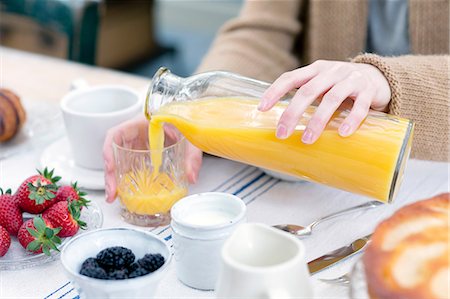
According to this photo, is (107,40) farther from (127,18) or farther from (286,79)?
(286,79)

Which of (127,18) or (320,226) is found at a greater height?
(320,226)


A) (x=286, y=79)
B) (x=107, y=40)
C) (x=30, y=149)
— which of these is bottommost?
(x=107, y=40)

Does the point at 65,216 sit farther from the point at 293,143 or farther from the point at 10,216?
the point at 293,143

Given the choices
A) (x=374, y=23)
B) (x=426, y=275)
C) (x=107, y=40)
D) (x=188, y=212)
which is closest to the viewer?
(x=426, y=275)

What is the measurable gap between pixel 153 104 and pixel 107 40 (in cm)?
201

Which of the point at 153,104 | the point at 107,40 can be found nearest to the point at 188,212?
the point at 153,104

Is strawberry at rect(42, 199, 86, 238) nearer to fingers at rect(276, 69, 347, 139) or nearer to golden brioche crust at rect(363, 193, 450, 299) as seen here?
fingers at rect(276, 69, 347, 139)

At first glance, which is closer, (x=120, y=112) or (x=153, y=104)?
(x=153, y=104)

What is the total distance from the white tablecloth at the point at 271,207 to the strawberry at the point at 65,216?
0.12 ft

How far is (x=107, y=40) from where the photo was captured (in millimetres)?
2754

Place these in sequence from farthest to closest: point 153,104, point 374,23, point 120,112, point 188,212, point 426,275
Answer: point 374,23, point 120,112, point 153,104, point 188,212, point 426,275

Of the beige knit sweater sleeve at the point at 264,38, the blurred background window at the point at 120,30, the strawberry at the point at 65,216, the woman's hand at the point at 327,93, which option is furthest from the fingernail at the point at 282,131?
the blurred background window at the point at 120,30

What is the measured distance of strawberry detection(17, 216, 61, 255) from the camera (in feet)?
2.38

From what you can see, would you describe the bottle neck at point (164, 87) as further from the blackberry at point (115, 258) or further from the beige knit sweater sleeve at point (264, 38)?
the beige knit sweater sleeve at point (264, 38)
